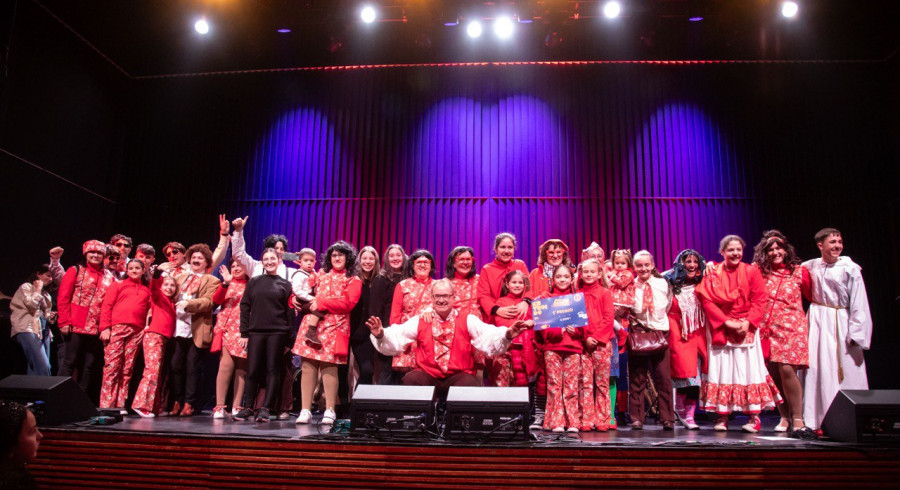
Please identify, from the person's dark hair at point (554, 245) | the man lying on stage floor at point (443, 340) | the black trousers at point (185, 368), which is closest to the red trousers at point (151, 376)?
the black trousers at point (185, 368)

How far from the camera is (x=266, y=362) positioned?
464cm


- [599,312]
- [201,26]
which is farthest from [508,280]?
[201,26]

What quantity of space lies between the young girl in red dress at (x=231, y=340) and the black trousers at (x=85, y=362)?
1.17 meters

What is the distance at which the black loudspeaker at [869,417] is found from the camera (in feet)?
10.2

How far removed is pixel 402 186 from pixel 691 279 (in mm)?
4463

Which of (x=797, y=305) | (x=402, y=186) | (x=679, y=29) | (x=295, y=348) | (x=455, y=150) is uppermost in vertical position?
(x=679, y=29)

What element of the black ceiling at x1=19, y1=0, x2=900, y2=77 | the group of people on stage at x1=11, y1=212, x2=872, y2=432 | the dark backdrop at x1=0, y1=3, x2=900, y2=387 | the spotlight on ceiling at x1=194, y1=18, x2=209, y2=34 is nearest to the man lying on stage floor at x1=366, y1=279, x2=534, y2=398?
the group of people on stage at x1=11, y1=212, x2=872, y2=432

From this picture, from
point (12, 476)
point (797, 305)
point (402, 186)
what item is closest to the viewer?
point (12, 476)

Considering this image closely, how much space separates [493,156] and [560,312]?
178 inches

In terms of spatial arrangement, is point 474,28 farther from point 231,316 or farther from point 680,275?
point 231,316

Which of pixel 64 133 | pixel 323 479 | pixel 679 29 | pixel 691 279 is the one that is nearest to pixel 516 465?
pixel 323 479

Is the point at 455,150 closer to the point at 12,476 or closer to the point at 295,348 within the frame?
the point at 295,348

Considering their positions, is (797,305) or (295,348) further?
(295,348)

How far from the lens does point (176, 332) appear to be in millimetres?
5035
